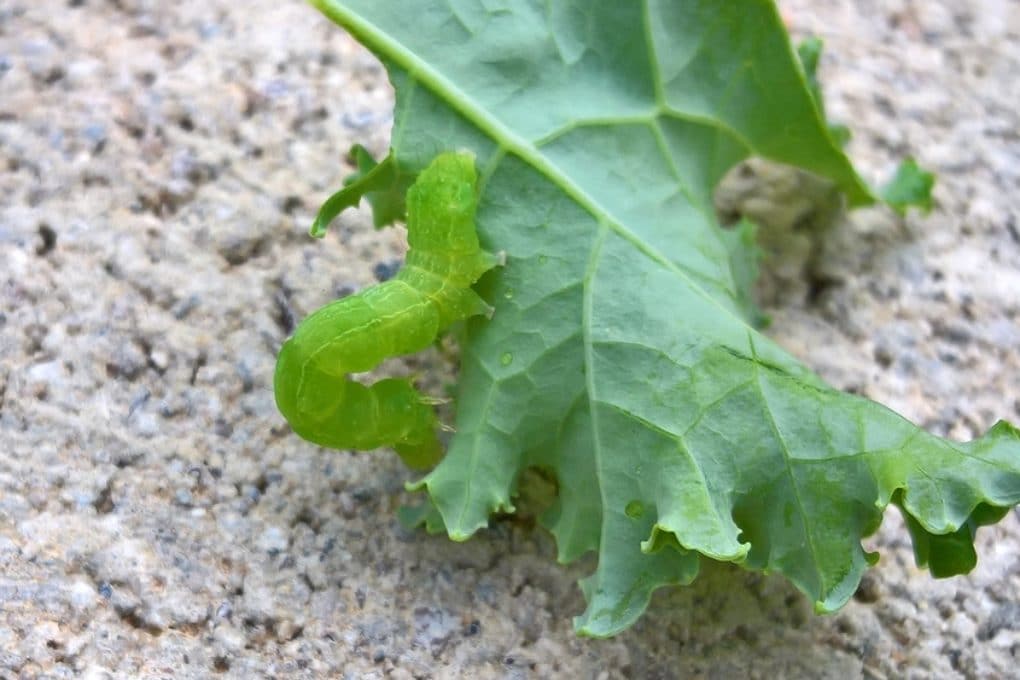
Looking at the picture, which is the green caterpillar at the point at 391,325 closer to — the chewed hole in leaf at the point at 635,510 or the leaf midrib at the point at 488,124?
the leaf midrib at the point at 488,124

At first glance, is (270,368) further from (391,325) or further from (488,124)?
(488,124)

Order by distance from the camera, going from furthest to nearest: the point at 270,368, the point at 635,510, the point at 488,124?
the point at 270,368 < the point at 488,124 < the point at 635,510

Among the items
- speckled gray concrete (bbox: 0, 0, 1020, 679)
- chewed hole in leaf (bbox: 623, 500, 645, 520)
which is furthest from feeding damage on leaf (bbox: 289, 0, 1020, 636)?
speckled gray concrete (bbox: 0, 0, 1020, 679)

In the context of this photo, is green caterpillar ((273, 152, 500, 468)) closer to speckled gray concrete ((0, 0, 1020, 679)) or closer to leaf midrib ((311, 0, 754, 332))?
leaf midrib ((311, 0, 754, 332))

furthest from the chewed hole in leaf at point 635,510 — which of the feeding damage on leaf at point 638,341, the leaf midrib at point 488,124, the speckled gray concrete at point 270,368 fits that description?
the leaf midrib at point 488,124

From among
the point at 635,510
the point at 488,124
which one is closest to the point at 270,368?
the point at 488,124

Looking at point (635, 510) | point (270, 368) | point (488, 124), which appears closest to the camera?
point (635, 510)
